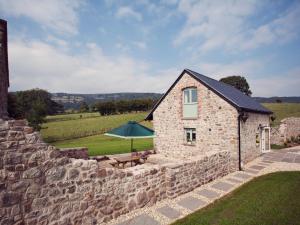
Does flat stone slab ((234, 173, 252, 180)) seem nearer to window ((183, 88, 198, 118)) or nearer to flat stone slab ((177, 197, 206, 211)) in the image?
flat stone slab ((177, 197, 206, 211))

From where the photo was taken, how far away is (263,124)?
54.9ft

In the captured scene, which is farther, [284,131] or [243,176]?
[284,131]

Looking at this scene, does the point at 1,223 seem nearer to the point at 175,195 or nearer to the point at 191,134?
the point at 175,195

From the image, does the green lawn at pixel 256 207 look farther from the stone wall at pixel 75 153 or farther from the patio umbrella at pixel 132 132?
the stone wall at pixel 75 153

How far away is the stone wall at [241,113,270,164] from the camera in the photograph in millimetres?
12926

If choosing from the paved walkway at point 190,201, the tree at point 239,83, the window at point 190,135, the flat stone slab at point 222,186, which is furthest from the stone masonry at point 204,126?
the tree at point 239,83

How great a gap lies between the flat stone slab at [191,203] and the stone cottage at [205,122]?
5704mm

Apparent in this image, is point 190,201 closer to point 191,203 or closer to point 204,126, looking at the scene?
point 191,203

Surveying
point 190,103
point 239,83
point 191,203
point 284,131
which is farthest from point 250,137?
point 239,83

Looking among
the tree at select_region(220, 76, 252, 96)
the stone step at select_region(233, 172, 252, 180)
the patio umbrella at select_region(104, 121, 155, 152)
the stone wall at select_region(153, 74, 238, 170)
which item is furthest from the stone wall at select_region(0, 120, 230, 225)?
the tree at select_region(220, 76, 252, 96)

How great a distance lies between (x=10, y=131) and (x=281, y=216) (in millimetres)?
7701

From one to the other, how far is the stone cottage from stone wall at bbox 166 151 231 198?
2.24 m

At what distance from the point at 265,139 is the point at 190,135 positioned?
8287mm

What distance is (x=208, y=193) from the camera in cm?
794
